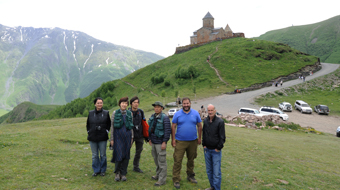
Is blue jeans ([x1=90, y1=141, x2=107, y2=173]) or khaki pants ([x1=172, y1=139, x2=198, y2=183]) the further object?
blue jeans ([x1=90, y1=141, x2=107, y2=173])

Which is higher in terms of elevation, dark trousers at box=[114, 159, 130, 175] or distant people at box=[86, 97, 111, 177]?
distant people at box=[86, 97, 111, 177]

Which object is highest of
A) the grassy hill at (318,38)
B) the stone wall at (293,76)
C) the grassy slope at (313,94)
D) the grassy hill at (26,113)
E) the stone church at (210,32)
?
the grassy hill at (318,38)

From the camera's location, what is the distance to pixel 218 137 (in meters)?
6.42

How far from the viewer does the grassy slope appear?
1794 inches

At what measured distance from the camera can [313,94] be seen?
175ft

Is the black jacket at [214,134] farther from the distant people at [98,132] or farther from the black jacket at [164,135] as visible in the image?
the distant people at [98,132]

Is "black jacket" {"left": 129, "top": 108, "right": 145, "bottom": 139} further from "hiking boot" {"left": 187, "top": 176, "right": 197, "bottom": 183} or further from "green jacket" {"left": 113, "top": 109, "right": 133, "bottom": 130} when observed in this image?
"hiking boot" {"left": 187, "top": 176, "right": 197, "bottom": 183}

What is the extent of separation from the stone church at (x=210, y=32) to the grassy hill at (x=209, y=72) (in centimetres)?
743

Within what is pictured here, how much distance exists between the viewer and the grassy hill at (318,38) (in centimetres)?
15425

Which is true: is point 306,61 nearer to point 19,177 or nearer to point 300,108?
point 300,108

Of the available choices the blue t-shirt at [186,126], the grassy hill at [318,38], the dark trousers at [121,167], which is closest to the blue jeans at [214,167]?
the blue t-shirt at [186,126]

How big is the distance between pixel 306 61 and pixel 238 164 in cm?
8724

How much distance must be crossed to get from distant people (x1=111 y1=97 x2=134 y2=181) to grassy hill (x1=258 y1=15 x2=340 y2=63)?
17642cm

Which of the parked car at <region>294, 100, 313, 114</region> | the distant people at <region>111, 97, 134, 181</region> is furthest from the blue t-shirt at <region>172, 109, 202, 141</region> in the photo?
the parked car at <region>294, 100, 313, 114</region>
